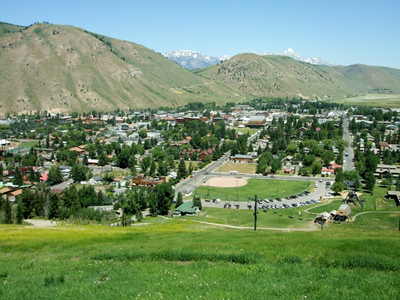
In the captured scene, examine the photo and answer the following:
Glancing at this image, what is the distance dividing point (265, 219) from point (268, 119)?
418 feet

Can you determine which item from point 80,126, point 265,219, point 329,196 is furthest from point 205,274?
point 80,126

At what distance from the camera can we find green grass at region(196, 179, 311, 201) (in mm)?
64000

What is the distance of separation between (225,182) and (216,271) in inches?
2390

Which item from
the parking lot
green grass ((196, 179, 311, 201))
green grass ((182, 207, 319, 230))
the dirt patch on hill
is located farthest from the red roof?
green grass ((182, 207, 319, 230))

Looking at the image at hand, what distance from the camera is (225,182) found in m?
A: 73.9

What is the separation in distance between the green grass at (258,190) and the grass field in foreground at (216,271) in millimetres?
44693

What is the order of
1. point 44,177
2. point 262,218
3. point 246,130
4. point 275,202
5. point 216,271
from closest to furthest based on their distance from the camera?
point 216,271 < point 262,218 < point 275,202 < point 44,177 < point 246,130

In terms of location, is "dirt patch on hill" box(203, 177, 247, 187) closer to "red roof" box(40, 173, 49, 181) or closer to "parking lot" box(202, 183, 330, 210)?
"parking lot" box(202, 183, 330, 210)

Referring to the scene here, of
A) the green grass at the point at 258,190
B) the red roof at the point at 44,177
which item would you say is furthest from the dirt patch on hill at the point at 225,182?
the red roof at the point at 44,177

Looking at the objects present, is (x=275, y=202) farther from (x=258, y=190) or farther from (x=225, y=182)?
(x=225, y=182)

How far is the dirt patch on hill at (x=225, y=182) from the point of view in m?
72.3

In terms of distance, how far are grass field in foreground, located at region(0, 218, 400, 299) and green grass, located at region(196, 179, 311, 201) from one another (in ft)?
147

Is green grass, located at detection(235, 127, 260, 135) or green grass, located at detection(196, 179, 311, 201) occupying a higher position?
green grass, located at detection(235, 127, 260, 135)

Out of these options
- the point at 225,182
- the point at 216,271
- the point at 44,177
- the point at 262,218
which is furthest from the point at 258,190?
the point at 216,271
